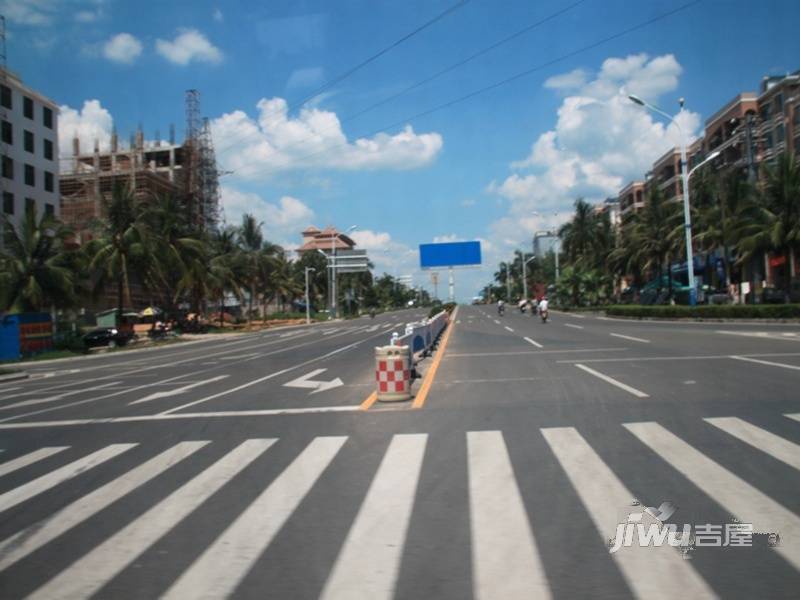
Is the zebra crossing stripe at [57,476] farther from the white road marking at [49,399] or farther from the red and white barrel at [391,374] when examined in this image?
the white road marking at [49,399]

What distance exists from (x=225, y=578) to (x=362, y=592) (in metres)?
0.99

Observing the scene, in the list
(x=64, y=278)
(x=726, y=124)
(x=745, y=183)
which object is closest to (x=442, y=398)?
(x=64, y=278)

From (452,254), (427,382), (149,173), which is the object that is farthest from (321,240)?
(427,382)

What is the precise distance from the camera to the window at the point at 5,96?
50.8 metres

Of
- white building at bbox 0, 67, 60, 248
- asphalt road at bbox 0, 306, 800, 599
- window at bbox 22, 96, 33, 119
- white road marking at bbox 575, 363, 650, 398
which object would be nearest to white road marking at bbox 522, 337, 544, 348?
white road marking at bbox 575, 363, 650, 398

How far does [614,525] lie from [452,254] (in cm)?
4083

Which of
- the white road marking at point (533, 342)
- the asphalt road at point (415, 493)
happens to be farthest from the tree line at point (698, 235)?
the asphalt road at point (415, 493)

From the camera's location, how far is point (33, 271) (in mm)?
36375

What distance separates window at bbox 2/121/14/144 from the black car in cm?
1986

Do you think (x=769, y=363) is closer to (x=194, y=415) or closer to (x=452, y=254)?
(x=194, y=415)

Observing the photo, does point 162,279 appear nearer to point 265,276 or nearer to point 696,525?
point 265,276

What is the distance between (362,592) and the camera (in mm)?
4289

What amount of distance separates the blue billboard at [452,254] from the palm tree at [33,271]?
71.8ft

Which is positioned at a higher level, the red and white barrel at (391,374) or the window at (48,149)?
the window at (48,149)
